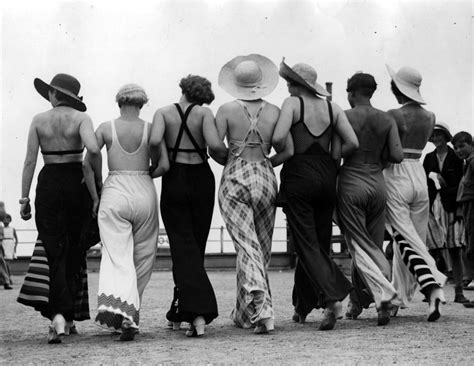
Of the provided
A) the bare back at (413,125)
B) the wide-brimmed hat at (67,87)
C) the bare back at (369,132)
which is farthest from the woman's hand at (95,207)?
the bare back at (413,125)

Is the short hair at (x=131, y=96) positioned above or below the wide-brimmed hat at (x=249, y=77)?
below

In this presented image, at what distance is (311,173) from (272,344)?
1.99m

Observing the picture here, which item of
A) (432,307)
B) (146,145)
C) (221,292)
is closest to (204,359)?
(146,145)

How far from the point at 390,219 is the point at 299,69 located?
170 cm

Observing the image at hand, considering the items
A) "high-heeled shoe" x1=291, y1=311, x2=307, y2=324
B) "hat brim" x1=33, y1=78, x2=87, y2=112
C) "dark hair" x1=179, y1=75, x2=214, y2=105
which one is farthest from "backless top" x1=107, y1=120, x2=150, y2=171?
"high-heeled shoe" x1=291, y1=311, x2=307, y2=324

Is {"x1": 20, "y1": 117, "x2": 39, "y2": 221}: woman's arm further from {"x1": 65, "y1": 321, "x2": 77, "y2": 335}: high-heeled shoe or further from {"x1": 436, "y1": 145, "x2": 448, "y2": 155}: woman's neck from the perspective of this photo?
{"x1": 436, "y1": 145, "x2": 448, "y2": 155}: woman's neck

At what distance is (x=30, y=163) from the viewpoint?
29.0 ft

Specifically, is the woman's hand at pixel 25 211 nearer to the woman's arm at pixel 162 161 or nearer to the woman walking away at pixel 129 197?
the woman walking away at pixel 129 197

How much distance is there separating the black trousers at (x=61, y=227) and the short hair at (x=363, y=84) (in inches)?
108

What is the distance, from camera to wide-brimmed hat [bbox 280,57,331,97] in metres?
9.41

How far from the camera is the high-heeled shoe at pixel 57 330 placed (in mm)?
8359

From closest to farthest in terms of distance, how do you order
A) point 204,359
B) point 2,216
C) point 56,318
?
point 204,359 → point 56,318 → point 2,216

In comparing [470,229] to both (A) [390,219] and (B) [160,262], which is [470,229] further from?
(B) [160,262]

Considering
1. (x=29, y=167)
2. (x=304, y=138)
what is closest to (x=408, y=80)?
(x=304, y=138)
